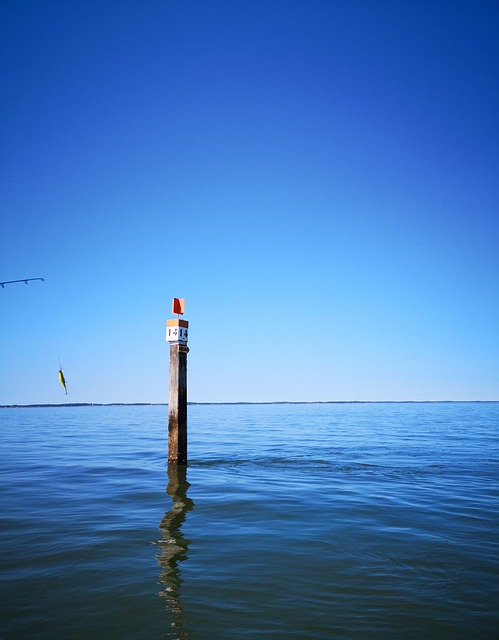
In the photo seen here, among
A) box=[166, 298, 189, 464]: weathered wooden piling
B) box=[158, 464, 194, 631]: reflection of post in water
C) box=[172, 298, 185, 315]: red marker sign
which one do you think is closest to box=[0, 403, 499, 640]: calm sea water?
box=[158, 464, 194, 631]: reflection of post in water

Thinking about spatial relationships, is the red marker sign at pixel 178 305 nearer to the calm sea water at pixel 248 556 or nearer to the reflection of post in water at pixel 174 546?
the calm sea water at pixel 248 556

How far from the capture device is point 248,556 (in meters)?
5.61

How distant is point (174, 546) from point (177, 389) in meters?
6.62

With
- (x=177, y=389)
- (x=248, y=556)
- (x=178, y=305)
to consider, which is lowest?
(x=248, y=556)

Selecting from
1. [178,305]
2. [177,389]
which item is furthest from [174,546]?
[178,305]

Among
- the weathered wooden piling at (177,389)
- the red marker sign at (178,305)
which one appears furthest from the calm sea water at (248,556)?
the red marker sign at (178,305)

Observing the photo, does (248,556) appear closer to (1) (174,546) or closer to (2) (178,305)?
(1) (174,546)

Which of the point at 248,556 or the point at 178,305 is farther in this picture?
the point at 178,305

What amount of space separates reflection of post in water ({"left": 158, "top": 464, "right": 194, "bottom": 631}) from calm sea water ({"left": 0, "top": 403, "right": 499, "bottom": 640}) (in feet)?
0.07

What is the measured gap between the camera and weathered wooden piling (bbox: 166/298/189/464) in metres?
12.4

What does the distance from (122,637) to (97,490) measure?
21.8 feet

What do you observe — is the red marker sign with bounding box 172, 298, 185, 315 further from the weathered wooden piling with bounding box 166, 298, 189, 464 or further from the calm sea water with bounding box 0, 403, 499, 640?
the calm sea water with bounding box 0, 403, 499, 640

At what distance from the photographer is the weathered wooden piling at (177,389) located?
40.8 ft

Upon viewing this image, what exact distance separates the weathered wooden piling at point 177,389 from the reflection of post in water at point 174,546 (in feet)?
7.05
